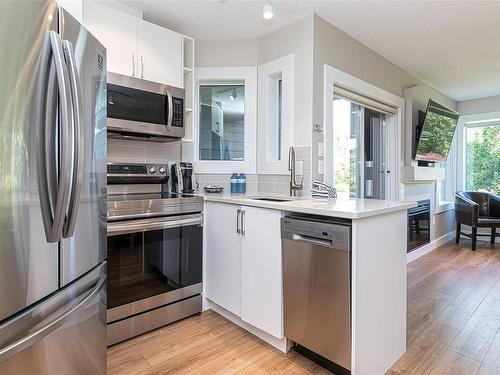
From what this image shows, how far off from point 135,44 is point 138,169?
93 centimetres

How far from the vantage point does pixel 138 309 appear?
6.40 feet

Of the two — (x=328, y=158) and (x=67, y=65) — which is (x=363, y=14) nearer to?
(x=328, y=158)

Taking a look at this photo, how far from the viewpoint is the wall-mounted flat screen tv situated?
3871 millimetres

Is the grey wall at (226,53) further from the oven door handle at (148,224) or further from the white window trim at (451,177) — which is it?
the white window trim at (451,177)

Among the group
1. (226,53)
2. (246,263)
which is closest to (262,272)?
(246,263)

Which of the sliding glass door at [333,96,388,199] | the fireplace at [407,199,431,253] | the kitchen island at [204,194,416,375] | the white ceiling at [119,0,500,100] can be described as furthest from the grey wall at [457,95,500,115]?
the kitchen island at [204,194,416,375]

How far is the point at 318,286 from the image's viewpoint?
60.9 inches

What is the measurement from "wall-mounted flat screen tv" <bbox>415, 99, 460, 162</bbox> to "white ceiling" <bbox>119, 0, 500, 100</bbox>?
682 mm

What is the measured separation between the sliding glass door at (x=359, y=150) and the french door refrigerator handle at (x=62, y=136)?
2625 mm

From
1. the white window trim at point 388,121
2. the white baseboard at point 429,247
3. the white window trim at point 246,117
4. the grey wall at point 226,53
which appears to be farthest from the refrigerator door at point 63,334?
the white baseboard at point 429,247

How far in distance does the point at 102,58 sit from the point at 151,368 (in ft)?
5.36

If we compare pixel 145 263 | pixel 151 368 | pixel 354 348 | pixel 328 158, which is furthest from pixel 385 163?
pixel 151 368

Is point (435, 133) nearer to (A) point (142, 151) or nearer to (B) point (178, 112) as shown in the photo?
(B) point (178, 112)

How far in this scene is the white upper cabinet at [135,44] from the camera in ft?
6.67
